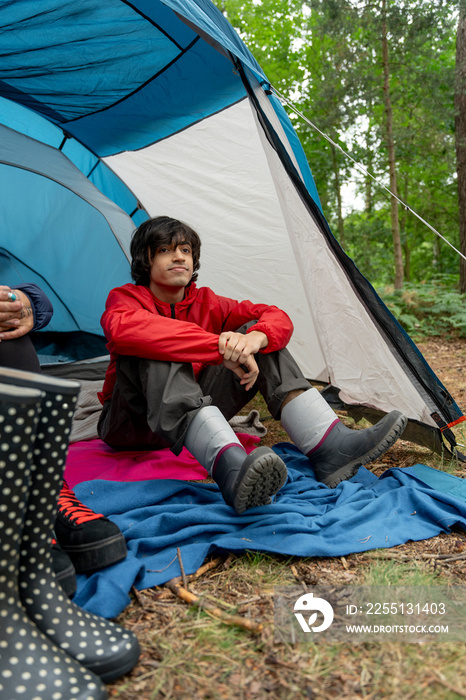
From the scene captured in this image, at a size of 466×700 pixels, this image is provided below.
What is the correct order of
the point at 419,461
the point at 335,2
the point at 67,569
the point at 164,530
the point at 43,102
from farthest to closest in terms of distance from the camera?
the point at 335,2 < the point at 43,102 < the point at 419,461 < the point at 164,530 < the point at 67,569

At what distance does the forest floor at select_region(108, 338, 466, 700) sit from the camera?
1.06 metres

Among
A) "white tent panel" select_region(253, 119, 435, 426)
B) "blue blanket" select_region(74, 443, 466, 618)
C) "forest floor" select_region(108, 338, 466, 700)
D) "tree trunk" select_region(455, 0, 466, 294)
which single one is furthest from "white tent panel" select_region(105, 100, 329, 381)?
"tree trunk" select_region(455, 0, 466, 294)

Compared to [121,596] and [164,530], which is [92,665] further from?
[164,530]

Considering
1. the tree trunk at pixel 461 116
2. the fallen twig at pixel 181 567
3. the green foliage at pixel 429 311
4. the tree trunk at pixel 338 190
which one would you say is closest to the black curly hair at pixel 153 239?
the fallen twig at pixel 181 567

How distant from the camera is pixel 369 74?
6.63m

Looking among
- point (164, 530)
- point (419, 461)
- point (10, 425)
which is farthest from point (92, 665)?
point (419, 461)

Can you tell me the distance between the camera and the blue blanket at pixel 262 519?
1.46 metres

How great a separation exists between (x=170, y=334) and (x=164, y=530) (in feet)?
2.09

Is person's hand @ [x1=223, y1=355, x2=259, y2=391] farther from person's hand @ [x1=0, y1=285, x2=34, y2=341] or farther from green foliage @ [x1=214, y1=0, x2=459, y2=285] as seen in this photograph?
green foliage @ [x1=214, y1=0, x2=459, y2=285]

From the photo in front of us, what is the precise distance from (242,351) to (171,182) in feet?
5.40

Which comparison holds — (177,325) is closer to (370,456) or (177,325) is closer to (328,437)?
(328,437)

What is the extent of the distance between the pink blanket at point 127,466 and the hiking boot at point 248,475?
0.52m

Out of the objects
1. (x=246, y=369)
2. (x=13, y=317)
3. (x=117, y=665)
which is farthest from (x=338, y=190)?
(x=117, y=665)

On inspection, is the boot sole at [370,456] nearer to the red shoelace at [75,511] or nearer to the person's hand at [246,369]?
the person's hand at [246,369]
